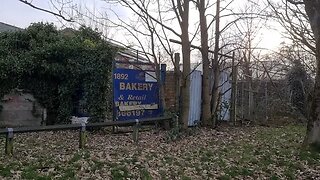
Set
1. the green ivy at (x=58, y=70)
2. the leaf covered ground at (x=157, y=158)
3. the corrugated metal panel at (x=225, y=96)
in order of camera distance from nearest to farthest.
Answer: the leaf covered ground at (x=157, y=158)
the green ivy at (x=58, y=70)
the corrugated metal panel at (x=225, y=96)

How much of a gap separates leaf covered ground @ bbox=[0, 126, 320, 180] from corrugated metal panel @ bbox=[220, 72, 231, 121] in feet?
12.9

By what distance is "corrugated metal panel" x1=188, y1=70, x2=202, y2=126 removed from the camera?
14258mm

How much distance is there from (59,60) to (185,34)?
4336mm

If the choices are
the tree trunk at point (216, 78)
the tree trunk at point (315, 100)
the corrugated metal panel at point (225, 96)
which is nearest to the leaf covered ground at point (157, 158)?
the tree trunk at point (315, 100)

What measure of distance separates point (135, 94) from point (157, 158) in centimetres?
499

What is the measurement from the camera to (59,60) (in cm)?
1363

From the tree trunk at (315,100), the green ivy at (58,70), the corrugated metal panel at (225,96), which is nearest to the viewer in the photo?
the tree trunk at (315,100)

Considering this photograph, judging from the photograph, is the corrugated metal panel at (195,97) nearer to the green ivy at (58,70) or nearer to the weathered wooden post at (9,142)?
the green ivy at (58,70)

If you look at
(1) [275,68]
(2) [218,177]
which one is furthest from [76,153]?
(1) [275,68]

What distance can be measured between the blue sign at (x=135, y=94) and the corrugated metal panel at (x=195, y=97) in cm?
134

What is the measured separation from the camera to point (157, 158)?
8250 mm

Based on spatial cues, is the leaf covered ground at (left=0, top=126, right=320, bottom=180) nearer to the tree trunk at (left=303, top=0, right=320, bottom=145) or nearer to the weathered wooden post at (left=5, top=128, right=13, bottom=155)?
the weathered wooden post at (left=5, top=128, right=13, bottom=155)

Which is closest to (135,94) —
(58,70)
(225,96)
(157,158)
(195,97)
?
(195,97)

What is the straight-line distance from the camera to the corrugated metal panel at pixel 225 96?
15859mm
